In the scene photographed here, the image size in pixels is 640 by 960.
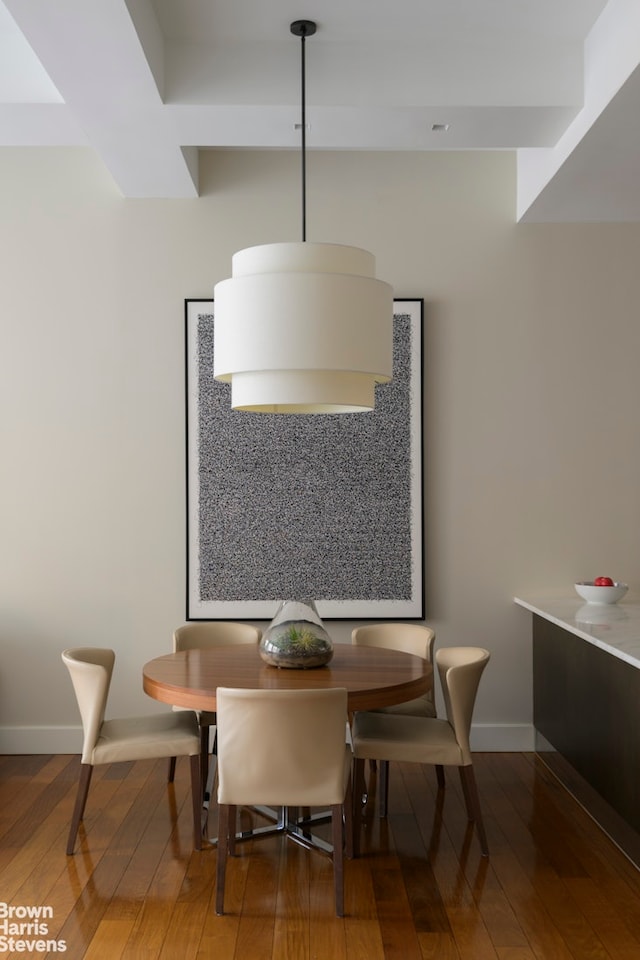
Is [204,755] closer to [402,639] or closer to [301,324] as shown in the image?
[402,639]

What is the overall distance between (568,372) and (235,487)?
76.1 inches

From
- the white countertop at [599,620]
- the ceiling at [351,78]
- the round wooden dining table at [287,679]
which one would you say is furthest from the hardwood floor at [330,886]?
the ceiling at [351,78]

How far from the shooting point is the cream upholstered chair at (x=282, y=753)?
3.07 metres

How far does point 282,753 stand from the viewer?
3.10 m

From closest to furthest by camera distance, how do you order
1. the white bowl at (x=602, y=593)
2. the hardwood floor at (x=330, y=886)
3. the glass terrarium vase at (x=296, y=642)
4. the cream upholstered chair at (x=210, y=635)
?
1. the hardwood floor at (x=330, y=886)
2. the glass terrarium vase at (x=296, y=642)
3. the cream upholstered chair at (x=210, y=635)
4. the white bowl at (x=602, y=593)

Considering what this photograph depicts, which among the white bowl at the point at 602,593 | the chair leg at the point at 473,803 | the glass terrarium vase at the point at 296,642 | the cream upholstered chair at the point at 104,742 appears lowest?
the chair leg at the point at 473,803

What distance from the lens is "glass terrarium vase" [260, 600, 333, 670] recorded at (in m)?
3.70

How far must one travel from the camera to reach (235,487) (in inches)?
197

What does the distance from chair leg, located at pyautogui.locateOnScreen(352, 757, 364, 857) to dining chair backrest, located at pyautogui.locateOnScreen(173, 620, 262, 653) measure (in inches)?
39.6

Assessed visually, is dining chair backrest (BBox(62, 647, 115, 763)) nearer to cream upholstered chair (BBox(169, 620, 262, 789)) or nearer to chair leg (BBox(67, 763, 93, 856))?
chair leg (BBox(67, 763, 93, 856))

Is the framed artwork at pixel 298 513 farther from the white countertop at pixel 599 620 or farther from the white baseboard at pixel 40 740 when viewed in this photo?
the white baseboard at pixel 40 740

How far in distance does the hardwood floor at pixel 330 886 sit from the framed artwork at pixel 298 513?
1066mm

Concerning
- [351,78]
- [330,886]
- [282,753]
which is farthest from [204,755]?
[351,78]

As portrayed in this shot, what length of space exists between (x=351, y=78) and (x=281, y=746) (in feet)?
8.76
